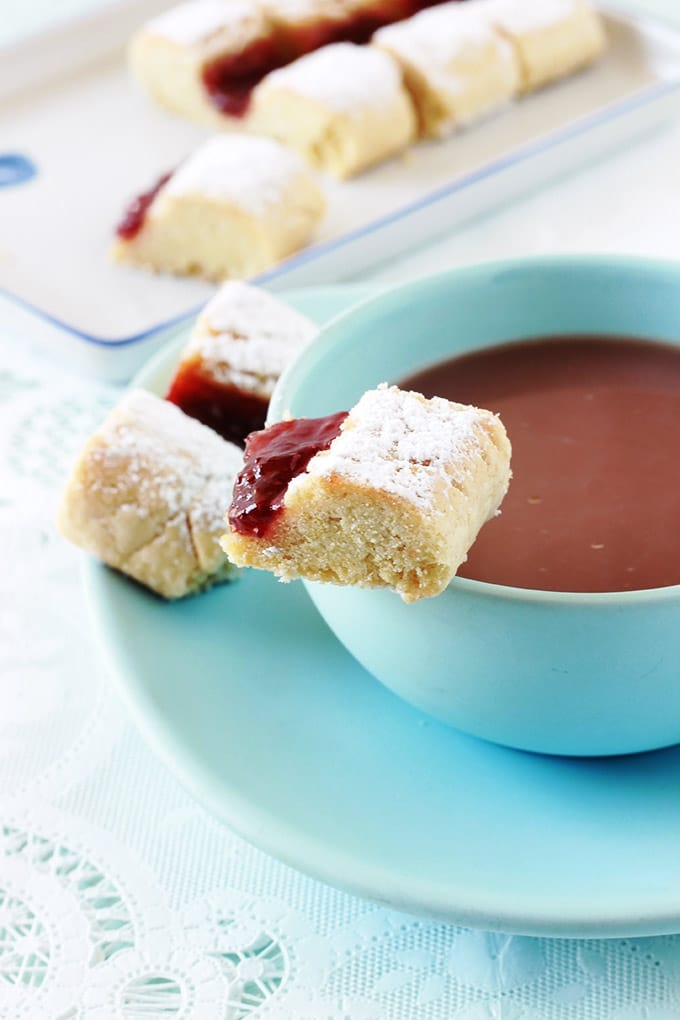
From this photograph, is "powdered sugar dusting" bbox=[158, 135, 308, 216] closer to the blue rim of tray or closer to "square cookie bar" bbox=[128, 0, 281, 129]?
the blue rim of tray

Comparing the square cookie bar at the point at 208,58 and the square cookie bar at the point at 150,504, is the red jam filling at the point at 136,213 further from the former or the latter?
the square cookie bar at the point at 150,504

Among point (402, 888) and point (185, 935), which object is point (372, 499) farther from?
point (185, 935)

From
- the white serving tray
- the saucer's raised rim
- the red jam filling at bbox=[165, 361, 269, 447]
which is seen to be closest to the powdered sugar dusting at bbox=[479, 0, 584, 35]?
the white serving tray

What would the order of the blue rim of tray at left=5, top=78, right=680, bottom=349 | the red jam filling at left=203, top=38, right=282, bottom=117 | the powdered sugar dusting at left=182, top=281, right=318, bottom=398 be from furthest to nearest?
the red jam filling at left=203, top=38, right=282, bottom=117
the blue rim of tray at left=5, top=78, right=680, bottom=349
the powdered sugar dusting at left=182, top=281, right=318, bottom=398

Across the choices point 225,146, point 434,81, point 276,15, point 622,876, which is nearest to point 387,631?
point 622,876

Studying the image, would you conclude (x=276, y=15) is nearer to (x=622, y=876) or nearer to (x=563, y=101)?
(x=563, y=101)
